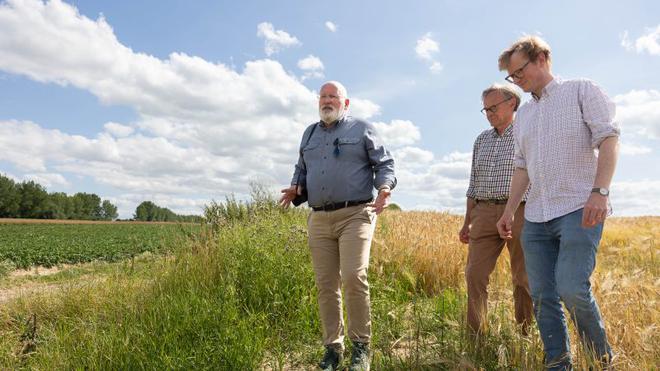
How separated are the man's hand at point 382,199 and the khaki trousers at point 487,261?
692 mm

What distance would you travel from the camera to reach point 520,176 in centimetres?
→ 301

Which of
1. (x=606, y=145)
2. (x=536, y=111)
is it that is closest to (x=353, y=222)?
(x=536, y=111)

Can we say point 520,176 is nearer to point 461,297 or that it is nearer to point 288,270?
point 461,297

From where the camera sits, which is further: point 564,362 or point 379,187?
point 379,187

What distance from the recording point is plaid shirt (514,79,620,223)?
2.48 meters

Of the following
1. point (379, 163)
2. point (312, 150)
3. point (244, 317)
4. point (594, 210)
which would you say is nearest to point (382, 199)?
point (379, 163)

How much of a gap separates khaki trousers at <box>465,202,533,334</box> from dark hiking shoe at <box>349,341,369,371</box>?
0.77m

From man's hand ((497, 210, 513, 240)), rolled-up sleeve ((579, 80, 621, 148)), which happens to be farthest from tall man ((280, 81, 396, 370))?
rolled-up sleeve ((579, 80, 621, 148))

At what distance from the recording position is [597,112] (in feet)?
8.10

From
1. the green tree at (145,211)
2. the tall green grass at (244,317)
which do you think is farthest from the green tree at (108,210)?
the tall green grass at (244,317)

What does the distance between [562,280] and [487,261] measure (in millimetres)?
1003

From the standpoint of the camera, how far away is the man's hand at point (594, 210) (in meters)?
2.30

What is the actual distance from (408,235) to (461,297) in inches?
98.9

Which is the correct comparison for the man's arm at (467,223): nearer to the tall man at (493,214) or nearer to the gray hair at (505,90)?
the tall man at (493,214)
